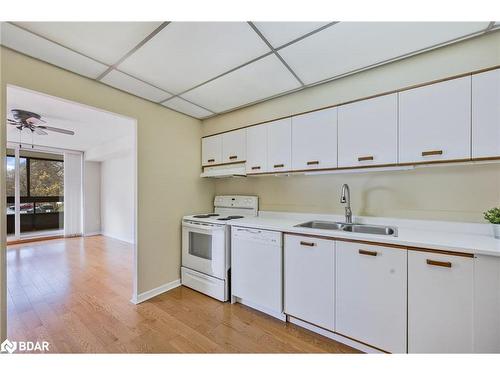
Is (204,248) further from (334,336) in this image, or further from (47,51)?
(47,51)

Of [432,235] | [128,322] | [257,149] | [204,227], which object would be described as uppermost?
[257,149]

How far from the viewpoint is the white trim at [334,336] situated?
157 centimetres

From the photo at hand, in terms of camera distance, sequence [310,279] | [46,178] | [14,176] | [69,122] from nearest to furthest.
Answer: [310,279]
[69,122]
[14,176]
[46,178]

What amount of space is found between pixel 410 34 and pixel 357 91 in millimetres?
601

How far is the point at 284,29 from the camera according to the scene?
145 centimetres

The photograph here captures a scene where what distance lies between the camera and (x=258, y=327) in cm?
192

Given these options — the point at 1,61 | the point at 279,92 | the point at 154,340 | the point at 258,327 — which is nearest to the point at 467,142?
the point at 279,92

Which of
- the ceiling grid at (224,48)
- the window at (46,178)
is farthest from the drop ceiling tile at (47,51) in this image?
the window at (46,178)

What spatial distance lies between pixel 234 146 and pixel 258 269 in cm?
155

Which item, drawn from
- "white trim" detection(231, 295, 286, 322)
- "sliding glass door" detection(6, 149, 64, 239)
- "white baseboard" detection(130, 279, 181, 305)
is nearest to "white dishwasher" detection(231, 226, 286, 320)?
"white trim" detection(231, 295, 286, 322)

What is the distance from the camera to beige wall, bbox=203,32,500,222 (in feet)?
5.30

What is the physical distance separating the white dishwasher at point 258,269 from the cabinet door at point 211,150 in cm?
114

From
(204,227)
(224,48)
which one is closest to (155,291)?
(204,227)

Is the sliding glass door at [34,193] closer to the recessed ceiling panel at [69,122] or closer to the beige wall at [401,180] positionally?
the recessed ceiling panel at [69,122]
